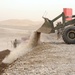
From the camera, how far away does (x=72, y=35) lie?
2347cm

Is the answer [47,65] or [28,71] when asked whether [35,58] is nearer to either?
[47,65]

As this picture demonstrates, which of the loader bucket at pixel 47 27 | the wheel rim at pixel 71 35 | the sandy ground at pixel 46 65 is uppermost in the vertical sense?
the loader bucket at pixel 47 27

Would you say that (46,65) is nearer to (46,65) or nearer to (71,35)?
(46,65)

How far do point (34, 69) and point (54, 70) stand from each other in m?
0.78

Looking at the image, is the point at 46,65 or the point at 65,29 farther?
the point at 65,29

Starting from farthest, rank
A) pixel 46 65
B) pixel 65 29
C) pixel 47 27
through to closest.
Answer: pixel 47 27, pixel 65 29, pixel 46 65

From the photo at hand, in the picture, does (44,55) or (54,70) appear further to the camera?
(44,55)

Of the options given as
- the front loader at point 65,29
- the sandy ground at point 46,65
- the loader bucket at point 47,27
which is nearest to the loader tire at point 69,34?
the front loader at point 65,29

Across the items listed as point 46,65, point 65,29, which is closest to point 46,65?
point 46,65

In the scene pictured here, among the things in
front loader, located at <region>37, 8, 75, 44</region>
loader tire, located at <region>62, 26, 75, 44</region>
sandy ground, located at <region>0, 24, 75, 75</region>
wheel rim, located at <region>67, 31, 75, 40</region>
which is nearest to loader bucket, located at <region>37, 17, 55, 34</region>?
front loader, located at <region>37, 8, 75, 44</region>

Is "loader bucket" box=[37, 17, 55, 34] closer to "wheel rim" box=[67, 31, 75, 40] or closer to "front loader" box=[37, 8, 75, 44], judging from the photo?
"front loader" box=[37, 8, 75, 44]

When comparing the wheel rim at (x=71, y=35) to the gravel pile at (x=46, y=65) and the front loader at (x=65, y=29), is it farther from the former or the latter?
the gravel pile at (x=46, y=65)

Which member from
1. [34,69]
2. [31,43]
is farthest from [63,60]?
[31,43]

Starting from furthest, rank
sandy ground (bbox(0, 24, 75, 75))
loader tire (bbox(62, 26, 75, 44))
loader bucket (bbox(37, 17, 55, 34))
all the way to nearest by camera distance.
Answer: loader bucket (bbox(37, 17, 55, 34)) → loader tire (bbox(62, 26, 75, 44)) → sandy ground (bbox(0, 24, 75, 75))
